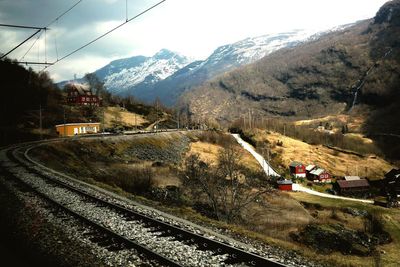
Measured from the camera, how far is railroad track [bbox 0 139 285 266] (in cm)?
1329

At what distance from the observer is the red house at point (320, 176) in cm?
11406

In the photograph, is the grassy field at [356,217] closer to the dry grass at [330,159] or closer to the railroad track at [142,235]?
the railroad track at [142,235]

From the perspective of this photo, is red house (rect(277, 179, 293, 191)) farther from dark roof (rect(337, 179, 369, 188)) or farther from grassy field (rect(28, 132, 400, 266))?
dark roof (rect(337, 179, 369, 188))

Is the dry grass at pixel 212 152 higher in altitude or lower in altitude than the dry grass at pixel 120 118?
lower

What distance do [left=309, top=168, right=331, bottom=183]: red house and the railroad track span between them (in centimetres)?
9934

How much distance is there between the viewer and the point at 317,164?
13038 centimetres

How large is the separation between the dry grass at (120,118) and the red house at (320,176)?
2730 inches

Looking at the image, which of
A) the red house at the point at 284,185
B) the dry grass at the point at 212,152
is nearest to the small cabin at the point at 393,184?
the red house at the point at 284,185

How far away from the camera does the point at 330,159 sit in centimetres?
14038

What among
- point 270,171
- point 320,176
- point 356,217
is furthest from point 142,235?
point 320,176

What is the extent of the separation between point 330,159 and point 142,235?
135214 millimetres

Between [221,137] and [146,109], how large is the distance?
204 ft

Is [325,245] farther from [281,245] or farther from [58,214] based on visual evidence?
[58,214]

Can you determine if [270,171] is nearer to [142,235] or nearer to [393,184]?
[393,184]
